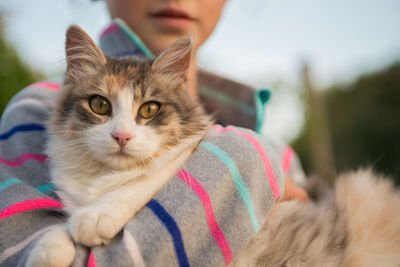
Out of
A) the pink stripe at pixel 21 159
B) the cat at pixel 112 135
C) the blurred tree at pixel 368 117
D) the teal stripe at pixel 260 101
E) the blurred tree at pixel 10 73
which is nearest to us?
the cat at pixel 112 135

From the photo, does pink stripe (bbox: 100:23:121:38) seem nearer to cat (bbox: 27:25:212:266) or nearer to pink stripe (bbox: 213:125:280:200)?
cat (bbox: 27:25:212:266)

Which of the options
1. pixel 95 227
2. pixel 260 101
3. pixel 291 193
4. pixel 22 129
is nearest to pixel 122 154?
pixel 95 227

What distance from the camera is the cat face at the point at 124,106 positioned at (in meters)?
1.06

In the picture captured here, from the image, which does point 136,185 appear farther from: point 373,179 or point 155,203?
point 373,179

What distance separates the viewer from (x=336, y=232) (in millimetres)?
1058

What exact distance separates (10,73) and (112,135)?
167 inches

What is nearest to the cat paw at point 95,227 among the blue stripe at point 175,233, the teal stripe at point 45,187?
the blue stripe at point 175,233

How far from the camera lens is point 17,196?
0.94 meters

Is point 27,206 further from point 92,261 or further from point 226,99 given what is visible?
point 226,99

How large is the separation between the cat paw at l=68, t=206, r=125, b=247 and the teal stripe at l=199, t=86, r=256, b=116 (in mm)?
1100

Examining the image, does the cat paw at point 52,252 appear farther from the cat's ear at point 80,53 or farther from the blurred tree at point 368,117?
the blurred tree at point 368,117

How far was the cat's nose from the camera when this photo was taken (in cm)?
102

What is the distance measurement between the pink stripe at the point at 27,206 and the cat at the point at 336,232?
2.22ft

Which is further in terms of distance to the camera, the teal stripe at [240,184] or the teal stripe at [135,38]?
the teal stripe at [135,38]
